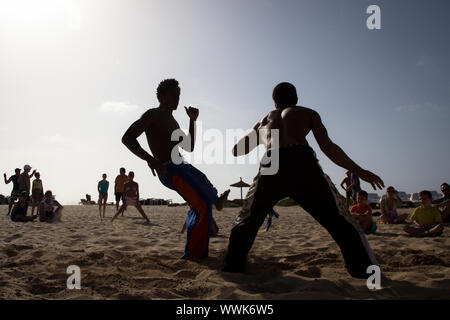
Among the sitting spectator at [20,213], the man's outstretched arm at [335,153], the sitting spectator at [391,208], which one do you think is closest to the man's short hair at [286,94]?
the man's outstretched arm at [335,153]

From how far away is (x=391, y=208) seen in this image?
8422 millimetres

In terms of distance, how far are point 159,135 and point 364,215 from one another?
4.96m

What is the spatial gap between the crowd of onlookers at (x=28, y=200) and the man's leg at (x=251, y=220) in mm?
8338

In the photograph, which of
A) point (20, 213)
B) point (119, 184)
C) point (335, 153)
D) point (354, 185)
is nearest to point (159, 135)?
point (335, 153)

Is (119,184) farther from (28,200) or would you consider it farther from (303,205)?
(303,205)

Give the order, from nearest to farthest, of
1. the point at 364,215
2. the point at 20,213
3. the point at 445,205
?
1. the point at 364,215
2. the point at 445,205
3. the point at 20,213

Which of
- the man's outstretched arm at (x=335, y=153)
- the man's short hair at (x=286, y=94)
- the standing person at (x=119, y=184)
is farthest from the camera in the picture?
the standing person at (x=119, y=184)

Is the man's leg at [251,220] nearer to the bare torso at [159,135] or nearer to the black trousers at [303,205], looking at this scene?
the black trousers at [303,205]

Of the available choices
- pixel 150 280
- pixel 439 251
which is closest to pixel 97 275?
pixel 150 280

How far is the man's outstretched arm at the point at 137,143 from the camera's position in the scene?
11.0ft

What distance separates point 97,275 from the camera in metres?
2.78

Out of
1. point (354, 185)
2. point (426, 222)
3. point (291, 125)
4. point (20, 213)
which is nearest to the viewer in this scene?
point (291, 125)

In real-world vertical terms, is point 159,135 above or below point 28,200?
above
